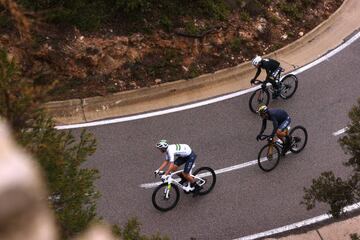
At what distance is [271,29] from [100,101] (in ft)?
21.3

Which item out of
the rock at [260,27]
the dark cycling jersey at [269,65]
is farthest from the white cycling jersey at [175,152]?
the rock at [260,27]

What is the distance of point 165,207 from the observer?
1208 cm

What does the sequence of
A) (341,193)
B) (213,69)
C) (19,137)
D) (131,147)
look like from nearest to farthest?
(19,137)
(341,193)
(131,147)
(213,69)

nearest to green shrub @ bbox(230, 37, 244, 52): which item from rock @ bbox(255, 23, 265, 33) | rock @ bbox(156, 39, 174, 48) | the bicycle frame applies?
rock @ bbox(255, 23, 265, 33)

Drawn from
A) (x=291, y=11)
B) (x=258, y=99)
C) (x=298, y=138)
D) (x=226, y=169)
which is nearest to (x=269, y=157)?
(x=298, y=138)

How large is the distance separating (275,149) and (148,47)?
5164mm

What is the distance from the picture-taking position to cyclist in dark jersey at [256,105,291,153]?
1227cm

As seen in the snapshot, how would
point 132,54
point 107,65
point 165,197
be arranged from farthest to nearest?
point 132,54 < point 107,65 < point 165,197

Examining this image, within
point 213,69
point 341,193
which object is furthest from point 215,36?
point 341,193

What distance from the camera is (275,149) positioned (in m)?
13.3

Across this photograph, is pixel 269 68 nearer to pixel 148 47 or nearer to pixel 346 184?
pixel 148 47

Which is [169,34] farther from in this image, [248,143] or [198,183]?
[198,183]

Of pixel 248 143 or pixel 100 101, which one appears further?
pixel 100 101

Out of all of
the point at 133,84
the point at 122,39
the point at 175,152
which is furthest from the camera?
the point at 122,39
